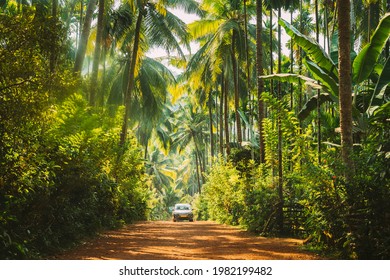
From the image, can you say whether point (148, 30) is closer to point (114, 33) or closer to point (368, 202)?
point (114, 33)

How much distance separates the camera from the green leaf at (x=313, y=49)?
10258mm

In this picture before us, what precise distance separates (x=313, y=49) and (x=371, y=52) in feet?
4.47

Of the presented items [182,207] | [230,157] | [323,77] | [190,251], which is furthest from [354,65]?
[182,207]

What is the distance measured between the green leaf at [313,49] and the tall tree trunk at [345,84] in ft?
7.30

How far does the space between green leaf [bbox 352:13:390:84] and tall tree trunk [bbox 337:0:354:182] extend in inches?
59.7

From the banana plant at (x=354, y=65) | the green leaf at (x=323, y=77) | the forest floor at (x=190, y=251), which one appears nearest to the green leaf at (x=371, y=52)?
the banana plant at (x=354, y=65)

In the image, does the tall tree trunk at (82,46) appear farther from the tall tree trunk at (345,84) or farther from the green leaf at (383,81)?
the green leaf at (383,81)

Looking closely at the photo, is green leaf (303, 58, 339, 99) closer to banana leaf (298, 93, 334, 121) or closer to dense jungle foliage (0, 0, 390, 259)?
dense jungle foliage (0, 0, 390, 259)

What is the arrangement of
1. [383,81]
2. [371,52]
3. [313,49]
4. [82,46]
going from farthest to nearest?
[82,46] < [313,49] < [383,81] < [371,52]

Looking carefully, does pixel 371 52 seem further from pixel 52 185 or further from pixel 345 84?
pixel 52 185

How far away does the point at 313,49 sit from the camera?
34.5 feet

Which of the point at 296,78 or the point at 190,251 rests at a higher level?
the point at 296,78

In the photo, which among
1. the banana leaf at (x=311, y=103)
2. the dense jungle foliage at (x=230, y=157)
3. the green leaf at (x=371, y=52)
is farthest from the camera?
the banana leaf at (x=311, y=103)

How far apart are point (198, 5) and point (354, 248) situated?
63.5 feet
